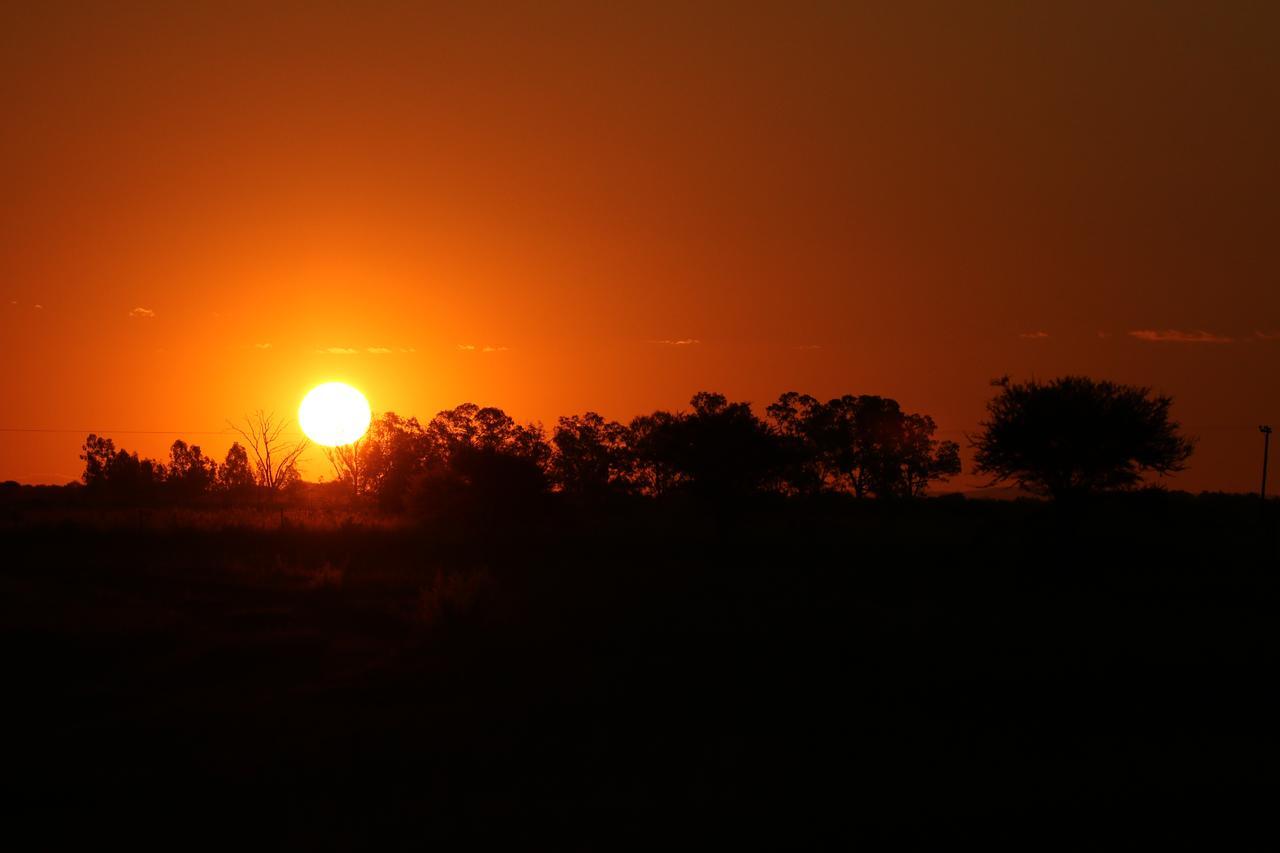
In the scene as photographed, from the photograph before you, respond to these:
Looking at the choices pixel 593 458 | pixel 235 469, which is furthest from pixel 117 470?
pixel 593 458

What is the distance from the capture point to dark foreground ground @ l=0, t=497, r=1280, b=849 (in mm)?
9969

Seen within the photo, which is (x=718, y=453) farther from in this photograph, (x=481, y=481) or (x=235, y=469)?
(x=235, y=469)

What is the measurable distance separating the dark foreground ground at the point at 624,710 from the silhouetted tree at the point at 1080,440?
49.7ft

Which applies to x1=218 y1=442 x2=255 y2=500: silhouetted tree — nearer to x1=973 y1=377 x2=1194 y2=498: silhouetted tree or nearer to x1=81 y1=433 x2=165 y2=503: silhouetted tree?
x1=81 y1=433 x2=165 y2=503: silhouetted tree

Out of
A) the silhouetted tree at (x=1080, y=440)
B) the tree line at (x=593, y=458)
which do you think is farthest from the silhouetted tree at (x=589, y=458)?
the silhouetted tree at (x=1080, y=440)

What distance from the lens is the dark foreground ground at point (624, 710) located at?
9.97 metres

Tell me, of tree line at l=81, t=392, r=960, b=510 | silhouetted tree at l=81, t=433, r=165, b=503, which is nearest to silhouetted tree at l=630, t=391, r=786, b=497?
tree line at l=81, t=392, r=960, b=510

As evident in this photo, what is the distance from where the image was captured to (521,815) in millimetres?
9992

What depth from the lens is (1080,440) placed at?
148 feet

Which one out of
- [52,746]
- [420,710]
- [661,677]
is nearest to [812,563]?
[661,677]

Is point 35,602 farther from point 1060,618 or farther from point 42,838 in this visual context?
point 1060,618

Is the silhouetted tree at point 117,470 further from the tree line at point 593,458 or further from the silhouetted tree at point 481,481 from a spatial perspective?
the silhouetted tree at point 481,481

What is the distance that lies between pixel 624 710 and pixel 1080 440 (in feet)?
120

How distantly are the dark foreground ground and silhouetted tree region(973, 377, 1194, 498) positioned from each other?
15.2 metres
